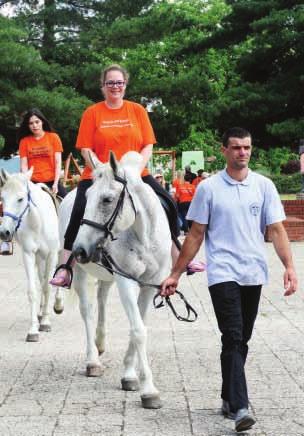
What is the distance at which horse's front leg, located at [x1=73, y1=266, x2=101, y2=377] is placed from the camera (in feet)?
25.1

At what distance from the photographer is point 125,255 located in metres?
6.93

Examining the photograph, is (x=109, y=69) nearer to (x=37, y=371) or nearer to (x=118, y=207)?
(x=118, y=207)

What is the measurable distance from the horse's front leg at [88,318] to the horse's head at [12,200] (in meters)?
1.89

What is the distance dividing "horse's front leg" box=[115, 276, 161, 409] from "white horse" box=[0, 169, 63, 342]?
2.97m

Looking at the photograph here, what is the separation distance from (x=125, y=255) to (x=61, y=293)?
4557 millimetres

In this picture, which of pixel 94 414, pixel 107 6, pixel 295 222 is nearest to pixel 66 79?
pixel 107 6

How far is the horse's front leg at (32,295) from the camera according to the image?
9578 millimetres

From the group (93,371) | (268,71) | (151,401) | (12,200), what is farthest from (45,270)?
(268,71)

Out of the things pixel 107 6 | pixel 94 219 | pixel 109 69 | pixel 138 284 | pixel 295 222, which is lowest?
pixel 295 222

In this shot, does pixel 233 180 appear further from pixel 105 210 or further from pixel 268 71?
pixel 268 71

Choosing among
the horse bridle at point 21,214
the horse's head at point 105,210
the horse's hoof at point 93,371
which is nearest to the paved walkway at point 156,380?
the horse's hoof at point 93,371

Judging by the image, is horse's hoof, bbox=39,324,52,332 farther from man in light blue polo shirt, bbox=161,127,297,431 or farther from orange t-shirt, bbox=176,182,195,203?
orange t-shirt, bbox=176,182,195,203

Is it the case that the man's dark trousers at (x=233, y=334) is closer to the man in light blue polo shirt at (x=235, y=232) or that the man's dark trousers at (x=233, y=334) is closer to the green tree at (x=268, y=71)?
the man in light blue polo shirt at (x=235, y=232)

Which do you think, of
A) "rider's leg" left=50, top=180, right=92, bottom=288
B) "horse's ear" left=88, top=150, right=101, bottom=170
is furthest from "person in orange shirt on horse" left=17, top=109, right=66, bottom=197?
"horse's ear" left=88, top=150, right=101, bottom=170
